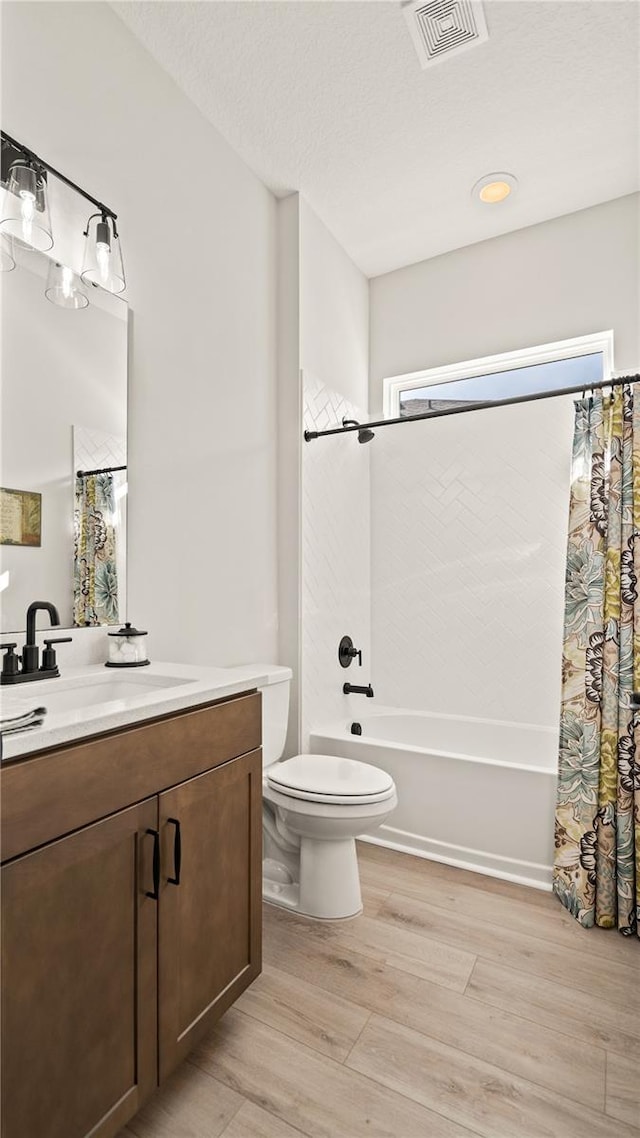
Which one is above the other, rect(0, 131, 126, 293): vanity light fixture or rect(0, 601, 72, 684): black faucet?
rect(0, 131, 126, 293): vanity light fixture

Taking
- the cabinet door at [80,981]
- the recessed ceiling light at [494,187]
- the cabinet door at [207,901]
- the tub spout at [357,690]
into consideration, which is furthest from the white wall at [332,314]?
the cabinet door at [80,981]

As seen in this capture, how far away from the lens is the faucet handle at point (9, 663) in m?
1.30

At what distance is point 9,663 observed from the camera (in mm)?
1310

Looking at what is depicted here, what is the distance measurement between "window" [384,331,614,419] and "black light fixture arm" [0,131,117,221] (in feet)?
6.28

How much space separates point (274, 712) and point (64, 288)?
1.44 metres

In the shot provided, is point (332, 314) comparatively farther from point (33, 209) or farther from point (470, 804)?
point (470, 804)

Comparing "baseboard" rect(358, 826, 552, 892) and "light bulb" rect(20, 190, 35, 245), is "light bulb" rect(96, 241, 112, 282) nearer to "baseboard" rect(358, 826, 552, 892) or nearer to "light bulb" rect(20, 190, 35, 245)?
"light bulb" rect(20, 190, 35, 245)

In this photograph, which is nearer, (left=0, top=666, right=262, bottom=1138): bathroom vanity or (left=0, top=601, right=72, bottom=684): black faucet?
(left=0, top=666, right=262, bottom=1138): bathroom vanity

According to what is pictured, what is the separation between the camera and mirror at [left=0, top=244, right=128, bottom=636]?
4.57 feet

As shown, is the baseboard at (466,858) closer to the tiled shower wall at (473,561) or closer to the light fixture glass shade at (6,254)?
the tiled shower wall at (473,561)

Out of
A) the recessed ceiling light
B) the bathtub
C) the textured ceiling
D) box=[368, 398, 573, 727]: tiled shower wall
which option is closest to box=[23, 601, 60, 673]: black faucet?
the bathtub

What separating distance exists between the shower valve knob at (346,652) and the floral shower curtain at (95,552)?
1425mm

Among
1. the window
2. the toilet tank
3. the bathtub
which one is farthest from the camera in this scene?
the window

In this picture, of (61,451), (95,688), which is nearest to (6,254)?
(61,451)
